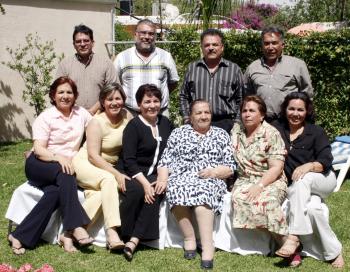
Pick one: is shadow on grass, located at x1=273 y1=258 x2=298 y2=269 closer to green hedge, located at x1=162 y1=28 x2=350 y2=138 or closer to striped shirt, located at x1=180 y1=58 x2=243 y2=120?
striped shirt, located at x1=180 y1=58 x2=243 y2=120

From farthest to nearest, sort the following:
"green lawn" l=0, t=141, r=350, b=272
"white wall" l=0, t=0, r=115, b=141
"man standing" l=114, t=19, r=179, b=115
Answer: "white wall" l=0, t=0, r=115, b=141 → "man standing" l=114, t=19, r=179, b=115 → "green lawn" l=0, t=141, r=350, b=272

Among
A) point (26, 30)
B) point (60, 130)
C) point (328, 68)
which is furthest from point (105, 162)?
point (26, 30)

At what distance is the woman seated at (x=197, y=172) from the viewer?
4.82 m

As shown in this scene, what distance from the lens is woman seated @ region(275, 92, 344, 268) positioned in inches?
183

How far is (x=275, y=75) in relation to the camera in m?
5.46

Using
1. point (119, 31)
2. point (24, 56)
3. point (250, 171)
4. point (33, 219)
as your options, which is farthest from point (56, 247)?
point (119, 31)

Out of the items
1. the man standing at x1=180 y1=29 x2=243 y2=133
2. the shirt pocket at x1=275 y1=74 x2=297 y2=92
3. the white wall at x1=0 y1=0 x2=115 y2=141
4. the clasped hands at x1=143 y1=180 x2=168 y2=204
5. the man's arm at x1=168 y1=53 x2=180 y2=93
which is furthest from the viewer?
the white wall at x1=0 y1=0 x2=115 y2=141

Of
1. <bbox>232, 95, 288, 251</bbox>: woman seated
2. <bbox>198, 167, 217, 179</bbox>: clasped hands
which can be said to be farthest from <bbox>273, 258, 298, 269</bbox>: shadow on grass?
<bbox>198, 167, 217, 179</bbox>: clasped hands

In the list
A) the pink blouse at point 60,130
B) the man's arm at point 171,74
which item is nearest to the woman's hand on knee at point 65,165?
the pink blouse at point 60,130

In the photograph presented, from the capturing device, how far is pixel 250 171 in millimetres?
5027

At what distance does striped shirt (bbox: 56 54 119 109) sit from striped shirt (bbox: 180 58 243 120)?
2.71 ft

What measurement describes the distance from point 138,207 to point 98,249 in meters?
0.54

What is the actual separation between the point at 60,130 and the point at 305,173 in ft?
7.54

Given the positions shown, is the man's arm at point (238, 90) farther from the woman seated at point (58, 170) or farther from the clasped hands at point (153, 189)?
the woman seated at point (58, 170)
